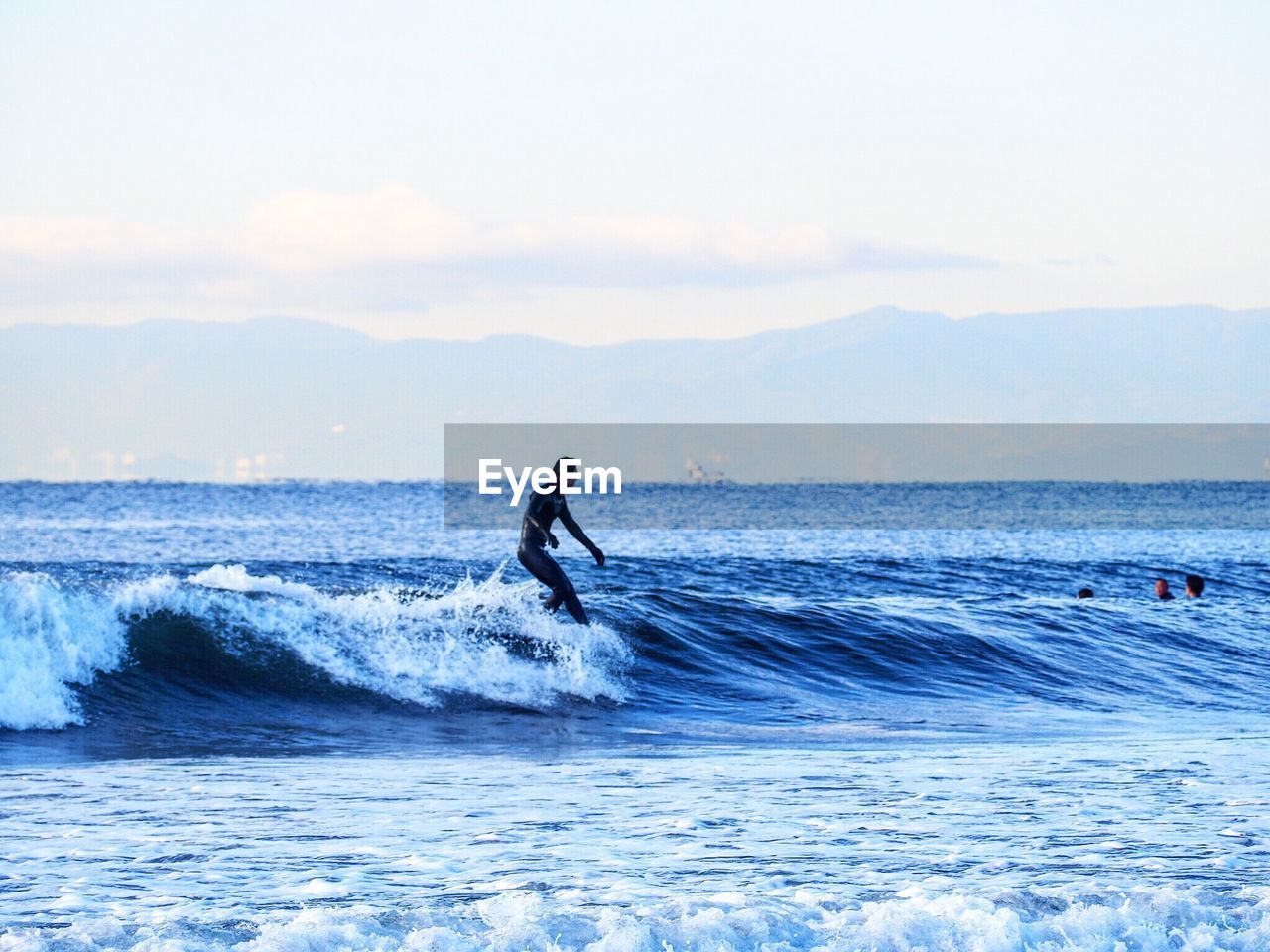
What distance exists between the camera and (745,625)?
63.3 feet

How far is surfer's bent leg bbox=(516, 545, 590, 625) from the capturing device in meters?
16.1

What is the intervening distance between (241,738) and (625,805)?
452 centimetres

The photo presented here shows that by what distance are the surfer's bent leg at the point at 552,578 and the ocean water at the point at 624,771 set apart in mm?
204

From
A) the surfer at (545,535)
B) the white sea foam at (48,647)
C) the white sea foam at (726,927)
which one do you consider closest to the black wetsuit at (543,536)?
the surfer at (545,535)

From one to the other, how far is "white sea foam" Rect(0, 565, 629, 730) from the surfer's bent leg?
0.19 m

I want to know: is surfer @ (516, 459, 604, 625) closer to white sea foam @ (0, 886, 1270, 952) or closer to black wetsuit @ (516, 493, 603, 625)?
black wetsuit @ (516, 493, 603, 625)

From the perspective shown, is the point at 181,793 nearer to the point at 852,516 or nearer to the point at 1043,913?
the point at 1043,913

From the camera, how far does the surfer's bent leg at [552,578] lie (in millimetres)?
16109

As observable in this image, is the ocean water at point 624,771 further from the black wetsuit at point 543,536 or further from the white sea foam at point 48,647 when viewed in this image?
the black wetsuit at point 543,536

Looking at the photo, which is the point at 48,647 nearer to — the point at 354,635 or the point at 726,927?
the point at 354,635

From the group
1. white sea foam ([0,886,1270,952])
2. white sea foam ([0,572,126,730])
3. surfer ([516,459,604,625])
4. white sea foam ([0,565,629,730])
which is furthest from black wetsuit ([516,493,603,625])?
white sea foam ([0,886,1270,952])

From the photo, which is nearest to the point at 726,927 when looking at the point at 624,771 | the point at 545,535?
the point at 624,771

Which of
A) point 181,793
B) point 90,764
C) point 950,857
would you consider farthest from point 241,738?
point 950,857

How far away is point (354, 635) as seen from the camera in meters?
16.0
